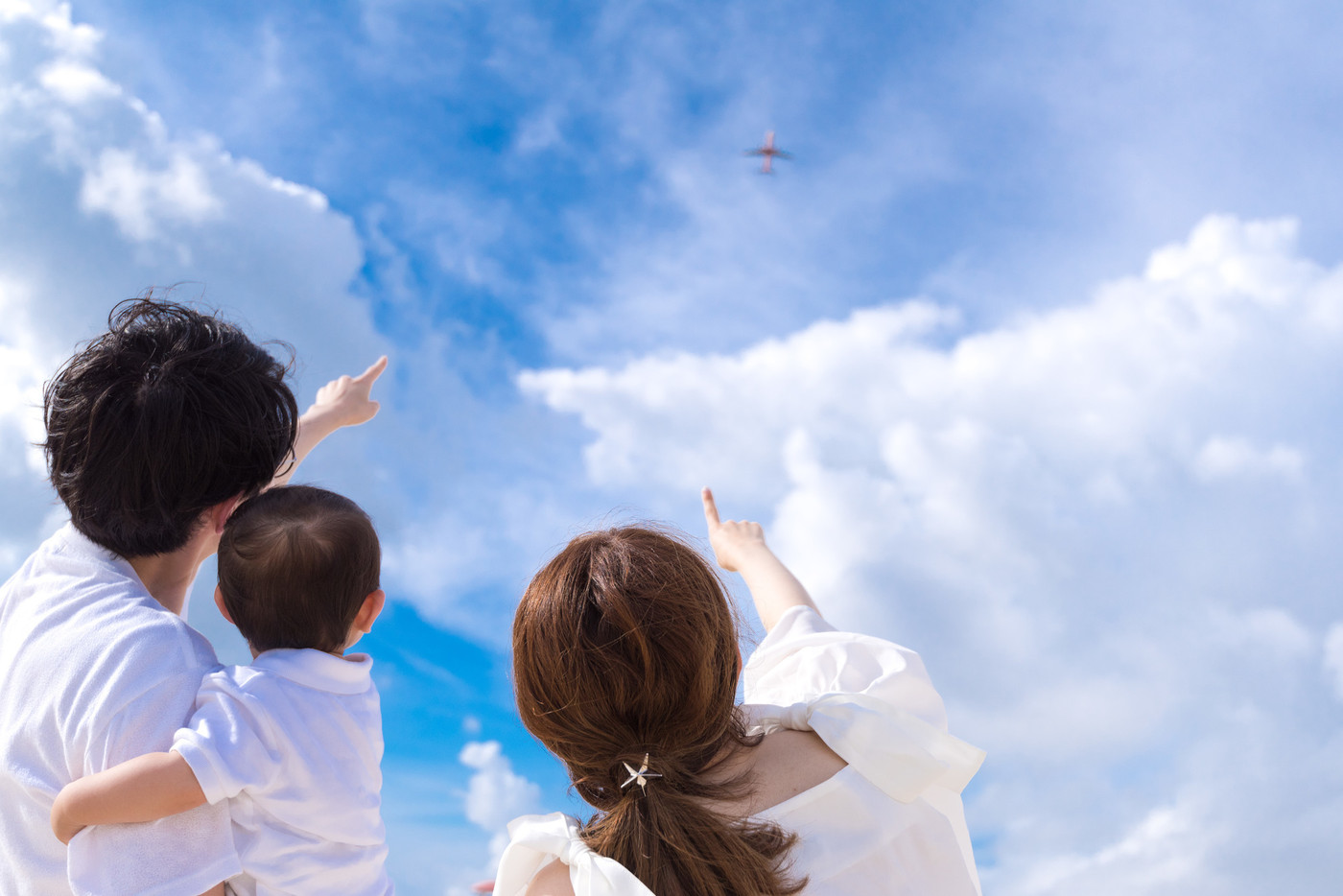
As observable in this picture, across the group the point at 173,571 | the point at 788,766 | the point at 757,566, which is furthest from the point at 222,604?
the point at 757,566

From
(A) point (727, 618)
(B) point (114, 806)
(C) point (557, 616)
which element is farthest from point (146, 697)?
(A) point (727, 618)

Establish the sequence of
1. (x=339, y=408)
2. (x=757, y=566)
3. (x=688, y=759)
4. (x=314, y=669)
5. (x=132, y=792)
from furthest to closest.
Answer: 1. (x=757, y=566)
2. (x=339, y=408)
3. (x=314, y=669)
4. (x=688, y=759)
5. (x=132, y=792)

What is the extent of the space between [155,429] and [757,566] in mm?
2660

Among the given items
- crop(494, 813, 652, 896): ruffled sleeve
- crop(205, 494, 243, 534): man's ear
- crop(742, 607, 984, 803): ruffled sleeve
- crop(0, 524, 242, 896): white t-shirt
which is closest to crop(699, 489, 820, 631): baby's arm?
crop(742, 607, 984, 803): ruffled sleeve

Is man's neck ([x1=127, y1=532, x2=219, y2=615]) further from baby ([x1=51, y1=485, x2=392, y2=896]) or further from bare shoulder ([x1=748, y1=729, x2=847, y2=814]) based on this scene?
bare shoulder ([x1=748, y1=729, x2=847, y2=814])

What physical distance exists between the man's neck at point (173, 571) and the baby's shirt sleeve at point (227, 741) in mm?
349

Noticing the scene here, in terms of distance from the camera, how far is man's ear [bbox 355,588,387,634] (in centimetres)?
302

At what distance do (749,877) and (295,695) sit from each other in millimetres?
1393

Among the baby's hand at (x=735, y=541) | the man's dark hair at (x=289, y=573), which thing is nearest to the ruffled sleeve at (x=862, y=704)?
the baby's hand at (x=735, y=541)

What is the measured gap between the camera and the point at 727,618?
2.51 m

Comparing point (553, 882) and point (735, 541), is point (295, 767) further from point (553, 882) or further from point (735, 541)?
point (735, 541)

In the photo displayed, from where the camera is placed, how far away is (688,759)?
246 cm

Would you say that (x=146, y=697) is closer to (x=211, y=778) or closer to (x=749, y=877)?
(x=211, y=778)

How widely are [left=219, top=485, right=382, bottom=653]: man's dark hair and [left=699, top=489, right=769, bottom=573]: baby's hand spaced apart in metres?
2.11
